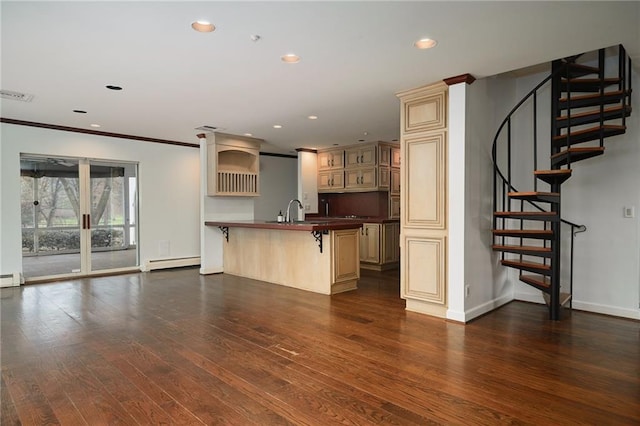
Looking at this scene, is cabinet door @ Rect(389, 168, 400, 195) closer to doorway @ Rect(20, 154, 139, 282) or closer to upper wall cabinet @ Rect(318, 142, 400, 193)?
upper wall cabinet @ Rect(318, 142, 400, 193)

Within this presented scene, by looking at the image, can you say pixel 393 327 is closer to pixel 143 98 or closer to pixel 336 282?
pixel 336 282

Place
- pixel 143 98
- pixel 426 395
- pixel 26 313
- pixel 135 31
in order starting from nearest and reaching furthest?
pixel 426 395 < pixel 135 31 < pixel 26 313 < pixel 143 98

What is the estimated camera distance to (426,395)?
2375mm

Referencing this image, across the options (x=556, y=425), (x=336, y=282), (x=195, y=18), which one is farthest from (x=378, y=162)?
(x=556, y=425)

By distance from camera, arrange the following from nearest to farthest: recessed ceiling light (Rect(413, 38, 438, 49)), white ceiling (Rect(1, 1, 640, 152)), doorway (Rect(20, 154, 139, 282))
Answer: white ceiling (Rect(1, 1, 640, 152))
recessed ceiling light (Rect(413, 38, 438, 49))
doorway (Rect(20, 154, 139, 282))

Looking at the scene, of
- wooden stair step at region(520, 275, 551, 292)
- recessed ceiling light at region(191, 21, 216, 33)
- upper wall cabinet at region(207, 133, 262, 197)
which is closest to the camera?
recessed ceiling light at region(191, 21, 216, 33)

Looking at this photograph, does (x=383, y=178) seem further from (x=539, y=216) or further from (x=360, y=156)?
(x=539, y=216)

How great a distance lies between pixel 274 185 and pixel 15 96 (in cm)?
544

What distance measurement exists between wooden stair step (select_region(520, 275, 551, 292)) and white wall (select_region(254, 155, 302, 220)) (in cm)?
607

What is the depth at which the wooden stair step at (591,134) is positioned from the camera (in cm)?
354

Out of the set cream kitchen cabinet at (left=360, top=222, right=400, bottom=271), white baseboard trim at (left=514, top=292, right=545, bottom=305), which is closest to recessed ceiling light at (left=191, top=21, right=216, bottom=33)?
white baseboard trim at (left=514, top=292, right=545, bottom=305)

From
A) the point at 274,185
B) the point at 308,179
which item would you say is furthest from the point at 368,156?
the point at 274,185

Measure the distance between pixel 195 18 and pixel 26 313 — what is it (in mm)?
3886

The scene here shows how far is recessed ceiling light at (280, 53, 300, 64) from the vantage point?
3238 mm
